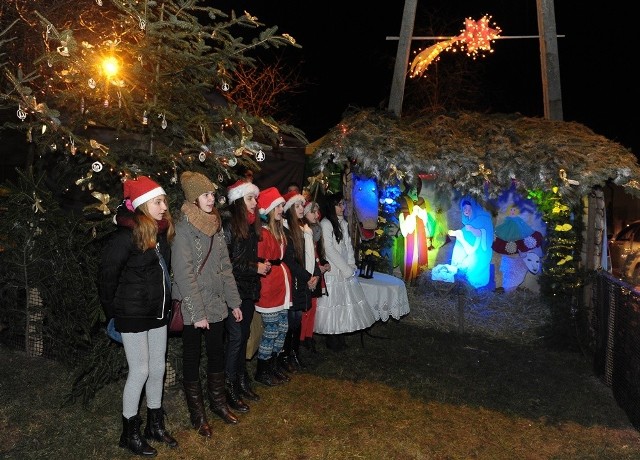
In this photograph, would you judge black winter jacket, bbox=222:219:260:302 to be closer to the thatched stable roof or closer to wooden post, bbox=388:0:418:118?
the thatched stable roof

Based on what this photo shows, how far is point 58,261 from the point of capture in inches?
252

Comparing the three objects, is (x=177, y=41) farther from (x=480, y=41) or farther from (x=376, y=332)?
(x=480, y=41)

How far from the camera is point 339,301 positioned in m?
7.64

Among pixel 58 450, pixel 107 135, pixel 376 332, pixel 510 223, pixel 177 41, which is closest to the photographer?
pixel 58 450

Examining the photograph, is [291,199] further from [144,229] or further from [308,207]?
[144,229]

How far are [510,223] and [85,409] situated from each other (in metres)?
7.00

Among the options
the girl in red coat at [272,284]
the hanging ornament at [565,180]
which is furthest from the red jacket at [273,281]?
the hanging ornament at [565,180]

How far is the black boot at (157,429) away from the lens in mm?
4887

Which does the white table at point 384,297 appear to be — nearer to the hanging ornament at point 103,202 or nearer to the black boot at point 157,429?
the black boot at point 157,429

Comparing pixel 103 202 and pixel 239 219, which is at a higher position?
pixel 103 202

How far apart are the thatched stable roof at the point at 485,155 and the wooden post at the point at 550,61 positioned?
52.1 inches

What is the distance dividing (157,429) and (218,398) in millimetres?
672

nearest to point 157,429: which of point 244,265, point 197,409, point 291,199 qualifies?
point 197,409

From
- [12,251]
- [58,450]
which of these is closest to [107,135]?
[12,251]
